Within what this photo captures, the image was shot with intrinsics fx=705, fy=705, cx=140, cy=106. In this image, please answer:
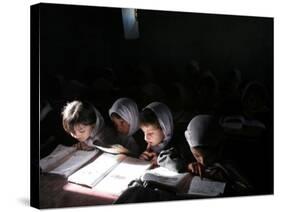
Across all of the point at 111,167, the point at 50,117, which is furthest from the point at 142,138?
the point at 50,117

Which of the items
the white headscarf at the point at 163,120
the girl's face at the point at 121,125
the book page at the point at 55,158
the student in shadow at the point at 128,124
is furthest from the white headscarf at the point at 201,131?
the book page at the point at 55,158

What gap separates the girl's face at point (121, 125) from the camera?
6.34 m

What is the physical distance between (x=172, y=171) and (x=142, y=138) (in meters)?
0.43

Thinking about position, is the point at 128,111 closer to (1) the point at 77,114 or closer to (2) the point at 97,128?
(2) the point at 97,128

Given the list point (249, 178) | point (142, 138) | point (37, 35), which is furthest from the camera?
point (249, 178)

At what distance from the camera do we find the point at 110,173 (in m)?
6.35

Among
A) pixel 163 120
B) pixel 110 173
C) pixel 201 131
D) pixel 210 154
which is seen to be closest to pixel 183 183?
pixel 210 154

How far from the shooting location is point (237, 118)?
688 cm

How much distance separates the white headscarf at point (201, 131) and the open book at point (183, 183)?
12.7 inches

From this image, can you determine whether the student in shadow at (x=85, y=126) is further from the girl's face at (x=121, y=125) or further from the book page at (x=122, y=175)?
the book page at (x=122, y=175)

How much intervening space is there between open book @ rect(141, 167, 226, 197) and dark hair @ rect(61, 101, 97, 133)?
759mm

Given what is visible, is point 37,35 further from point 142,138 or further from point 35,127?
point 142,138

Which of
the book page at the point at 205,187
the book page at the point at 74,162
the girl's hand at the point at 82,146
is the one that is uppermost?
the girl's hand at the point at 82,146

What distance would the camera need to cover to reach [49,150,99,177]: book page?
615 centimetres
